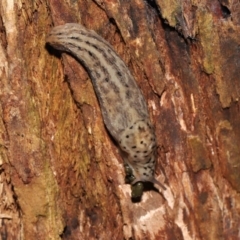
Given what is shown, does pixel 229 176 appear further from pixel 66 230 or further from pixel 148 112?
pixel 66 230

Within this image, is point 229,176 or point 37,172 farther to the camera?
point 229,176

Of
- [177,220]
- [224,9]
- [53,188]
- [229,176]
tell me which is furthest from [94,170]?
[224,9]

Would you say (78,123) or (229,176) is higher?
(78,123)
